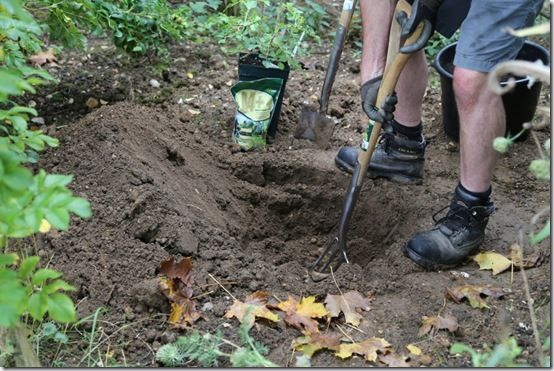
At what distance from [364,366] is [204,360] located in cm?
55

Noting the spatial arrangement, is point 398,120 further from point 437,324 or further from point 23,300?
point 23,300

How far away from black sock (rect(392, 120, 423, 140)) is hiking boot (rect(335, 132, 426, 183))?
2cm

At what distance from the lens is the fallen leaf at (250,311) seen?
2.69 metres

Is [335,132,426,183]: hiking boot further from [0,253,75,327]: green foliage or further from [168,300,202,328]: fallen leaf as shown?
[0,253,75,327]: green foliage

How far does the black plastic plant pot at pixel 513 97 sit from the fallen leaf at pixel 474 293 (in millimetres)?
1246

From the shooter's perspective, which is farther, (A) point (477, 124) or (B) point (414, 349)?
(A) point (477, 124)

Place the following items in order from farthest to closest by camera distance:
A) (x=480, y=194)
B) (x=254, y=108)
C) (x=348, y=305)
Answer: (x=254, y=108)
(x=480, y=194)
(x=348, y=305)

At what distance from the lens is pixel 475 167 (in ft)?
10.6

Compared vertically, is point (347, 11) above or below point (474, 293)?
above

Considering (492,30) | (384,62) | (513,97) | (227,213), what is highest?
(492,30)

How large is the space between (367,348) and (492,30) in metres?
1.35

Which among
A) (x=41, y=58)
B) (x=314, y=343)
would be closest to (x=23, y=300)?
(x=314, y=343)

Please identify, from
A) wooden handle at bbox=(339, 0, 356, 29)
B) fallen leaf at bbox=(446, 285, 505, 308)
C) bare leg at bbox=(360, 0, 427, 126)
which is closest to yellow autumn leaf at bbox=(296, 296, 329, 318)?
fallen leaf at bbox=(446, 285, 505, 308)

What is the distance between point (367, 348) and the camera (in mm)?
2643
